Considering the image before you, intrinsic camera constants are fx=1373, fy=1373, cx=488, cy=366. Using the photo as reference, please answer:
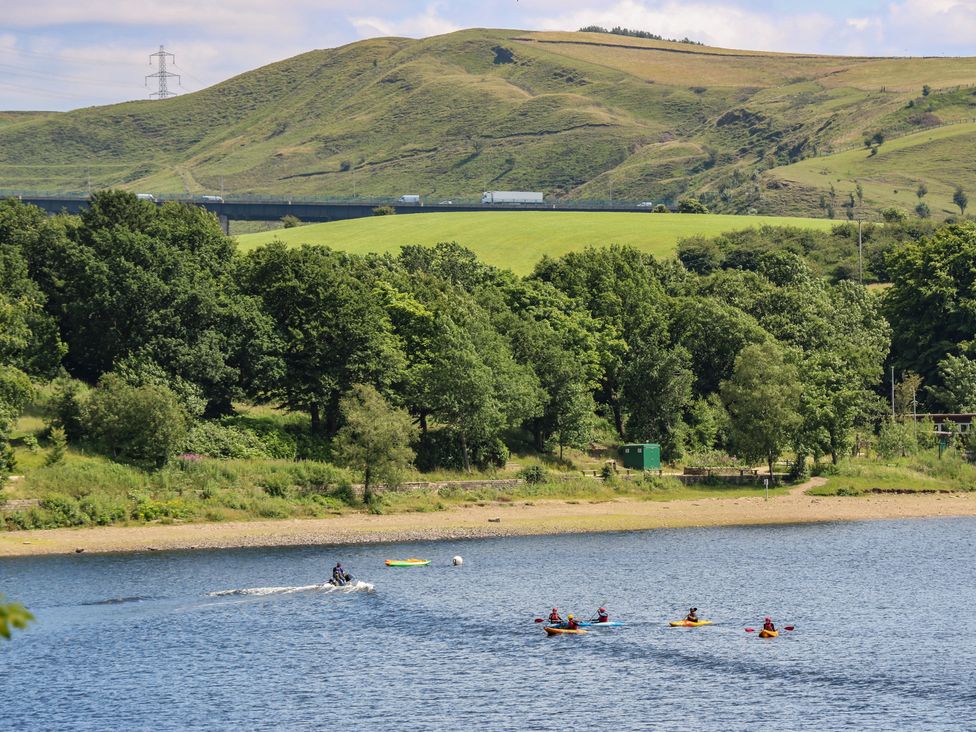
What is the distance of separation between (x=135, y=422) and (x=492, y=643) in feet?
153

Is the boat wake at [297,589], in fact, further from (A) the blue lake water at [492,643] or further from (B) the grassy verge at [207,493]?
(B) the grassy verge at [207,493]

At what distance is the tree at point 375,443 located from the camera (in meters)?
108

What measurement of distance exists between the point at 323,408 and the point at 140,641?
5503 centimetres

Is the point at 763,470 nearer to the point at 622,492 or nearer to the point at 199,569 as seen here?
the point at 622,492

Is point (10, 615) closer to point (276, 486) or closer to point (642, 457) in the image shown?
point (276, 486)

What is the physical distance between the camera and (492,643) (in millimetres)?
71000

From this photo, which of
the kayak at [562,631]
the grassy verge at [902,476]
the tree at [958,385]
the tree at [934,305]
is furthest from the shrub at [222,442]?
the tree at [934,305]

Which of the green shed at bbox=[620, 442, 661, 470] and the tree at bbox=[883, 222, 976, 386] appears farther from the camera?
the tree at bbox=[883, 222, 976, 386]

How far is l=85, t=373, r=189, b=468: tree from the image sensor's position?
107188 mm

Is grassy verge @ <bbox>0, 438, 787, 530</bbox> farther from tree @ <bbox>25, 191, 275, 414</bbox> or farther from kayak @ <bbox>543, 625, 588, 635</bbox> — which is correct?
kayak @ <bbox>543, 625, 588, 635</bbox>

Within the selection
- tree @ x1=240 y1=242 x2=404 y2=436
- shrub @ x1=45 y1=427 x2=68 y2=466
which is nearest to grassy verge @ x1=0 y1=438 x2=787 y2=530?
shrub @ x1=45 y1=427 x2=68 y2=466

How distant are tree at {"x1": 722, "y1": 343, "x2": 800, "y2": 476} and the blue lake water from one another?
26.7 m

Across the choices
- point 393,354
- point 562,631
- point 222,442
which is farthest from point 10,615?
point 393,354

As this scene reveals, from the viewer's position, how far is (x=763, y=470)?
441ft
